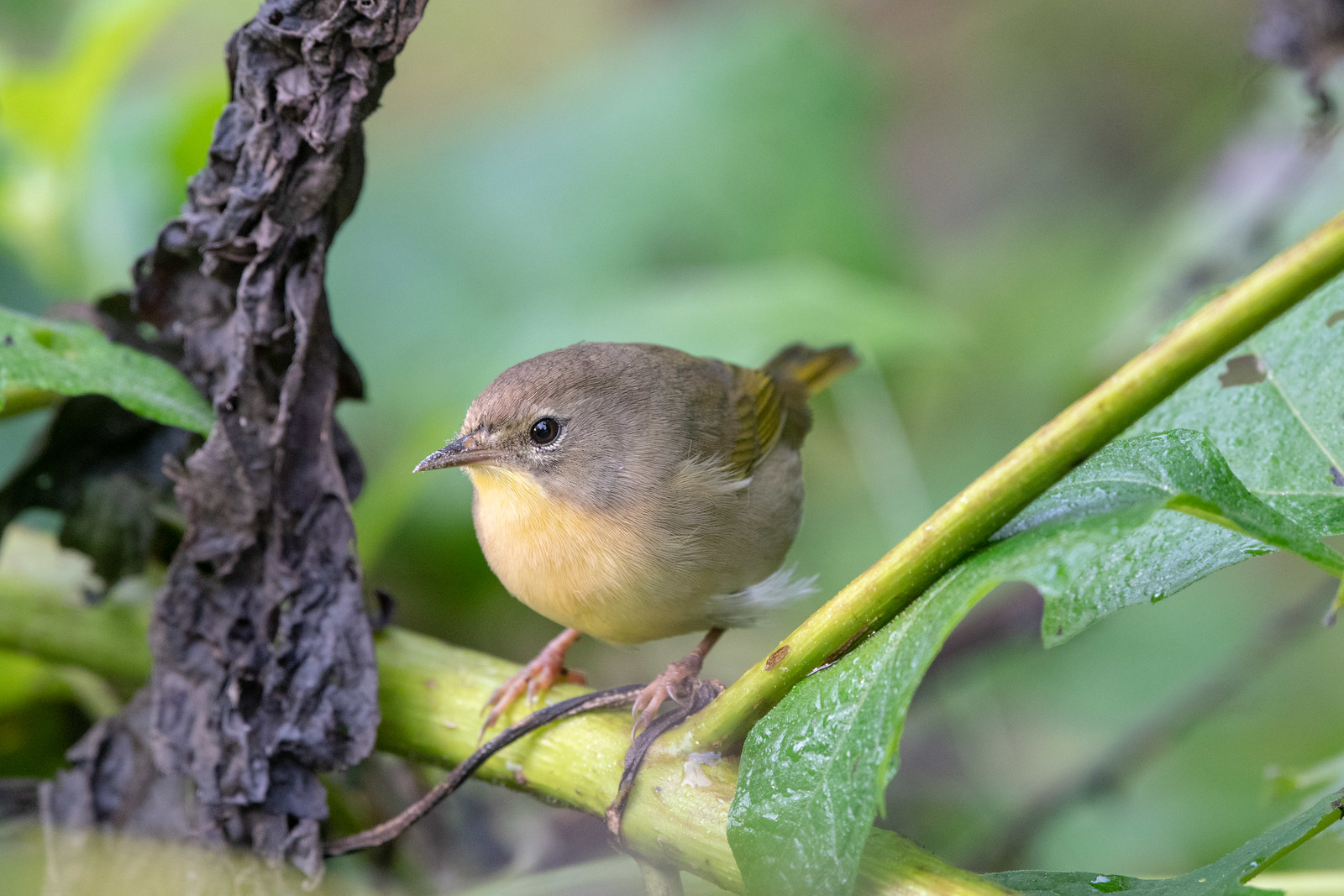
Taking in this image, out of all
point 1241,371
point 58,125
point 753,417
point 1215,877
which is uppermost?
point 58,125

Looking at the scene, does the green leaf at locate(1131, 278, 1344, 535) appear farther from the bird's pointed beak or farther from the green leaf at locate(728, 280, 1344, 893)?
the bird's pointed beak

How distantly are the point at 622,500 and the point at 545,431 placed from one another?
0.90 ft

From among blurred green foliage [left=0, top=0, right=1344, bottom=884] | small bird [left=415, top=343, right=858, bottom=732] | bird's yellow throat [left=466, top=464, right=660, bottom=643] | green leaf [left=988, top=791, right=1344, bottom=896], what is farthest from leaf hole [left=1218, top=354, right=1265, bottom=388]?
bird's yellow throat [left=466, top=464, right=660, bottom=643]

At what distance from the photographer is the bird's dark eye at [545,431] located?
8.98 feet

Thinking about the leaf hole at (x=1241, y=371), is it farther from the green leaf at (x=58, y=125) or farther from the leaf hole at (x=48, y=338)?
the green leaf at (x=58, y=125)

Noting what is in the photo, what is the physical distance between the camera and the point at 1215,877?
1.41 m

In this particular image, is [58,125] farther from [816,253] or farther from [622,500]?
[816,253]

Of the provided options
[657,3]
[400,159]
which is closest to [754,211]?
[400,159]

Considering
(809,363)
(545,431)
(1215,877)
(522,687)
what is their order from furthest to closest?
1. (809,363)
2. (545,431)
3. (522,687)
4. (1215,877)

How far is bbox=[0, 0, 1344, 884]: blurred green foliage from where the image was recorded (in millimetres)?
3412

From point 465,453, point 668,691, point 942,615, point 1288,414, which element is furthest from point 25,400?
point 1288,414

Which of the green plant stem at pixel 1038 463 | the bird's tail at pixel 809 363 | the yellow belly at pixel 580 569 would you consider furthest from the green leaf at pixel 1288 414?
the bird's tail at pixel 809 363

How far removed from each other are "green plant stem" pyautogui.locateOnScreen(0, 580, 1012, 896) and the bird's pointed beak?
45cm

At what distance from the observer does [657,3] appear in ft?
23.5
